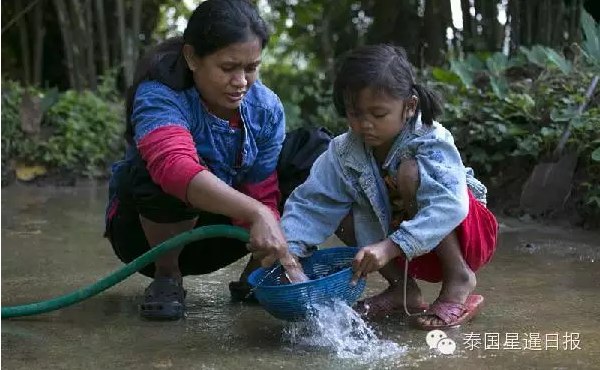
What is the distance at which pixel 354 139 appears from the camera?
2645mm

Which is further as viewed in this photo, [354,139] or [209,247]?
[209,247]

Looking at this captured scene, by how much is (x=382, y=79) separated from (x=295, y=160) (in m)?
0.57

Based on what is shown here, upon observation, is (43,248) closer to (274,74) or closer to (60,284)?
(60,284)

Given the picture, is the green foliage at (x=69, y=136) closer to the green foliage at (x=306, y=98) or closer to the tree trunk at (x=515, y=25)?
the green foliage at (x=306, y=98)

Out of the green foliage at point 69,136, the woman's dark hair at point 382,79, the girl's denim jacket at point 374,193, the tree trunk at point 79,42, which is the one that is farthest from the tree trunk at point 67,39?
the woman's dark hair at point 382,79

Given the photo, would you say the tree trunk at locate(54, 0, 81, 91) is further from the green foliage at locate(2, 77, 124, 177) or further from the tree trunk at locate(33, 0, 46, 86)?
the green foliage at locate(2, 77, 124, 177)

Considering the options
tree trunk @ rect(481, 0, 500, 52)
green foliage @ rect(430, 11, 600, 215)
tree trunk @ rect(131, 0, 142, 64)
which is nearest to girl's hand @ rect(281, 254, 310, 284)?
green foliage @ rect(430, 11, 600, 215)

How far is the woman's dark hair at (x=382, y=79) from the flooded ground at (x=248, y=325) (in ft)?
1.91

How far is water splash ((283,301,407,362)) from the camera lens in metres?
2.25

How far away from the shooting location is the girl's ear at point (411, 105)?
2543mm

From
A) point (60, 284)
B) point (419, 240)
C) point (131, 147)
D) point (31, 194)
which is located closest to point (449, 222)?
point (419, 240)

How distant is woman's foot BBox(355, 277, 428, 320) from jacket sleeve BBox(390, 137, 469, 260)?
0.27 metres

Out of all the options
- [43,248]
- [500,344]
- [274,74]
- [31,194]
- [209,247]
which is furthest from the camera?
[274,74]

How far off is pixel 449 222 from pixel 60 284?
1307 mm
